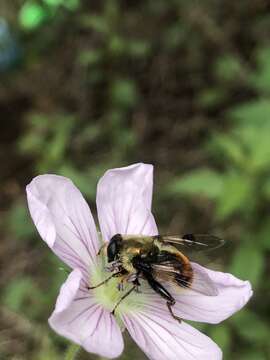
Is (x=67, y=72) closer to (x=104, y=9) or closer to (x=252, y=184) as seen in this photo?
(x=104, y=9)

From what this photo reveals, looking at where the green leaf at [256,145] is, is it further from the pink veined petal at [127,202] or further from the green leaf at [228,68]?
the pink veined petal at [127,202]

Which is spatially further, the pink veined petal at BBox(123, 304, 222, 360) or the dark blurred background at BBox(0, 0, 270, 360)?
the dark blurred background at BBox(0, 0, 270, 360)

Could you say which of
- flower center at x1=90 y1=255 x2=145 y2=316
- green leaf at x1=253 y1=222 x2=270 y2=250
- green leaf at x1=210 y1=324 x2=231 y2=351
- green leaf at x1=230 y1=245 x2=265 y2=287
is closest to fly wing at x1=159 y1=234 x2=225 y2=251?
flower center at x1=90 y1=255 x2=145 y2=316

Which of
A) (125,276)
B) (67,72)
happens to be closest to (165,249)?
(125,276)

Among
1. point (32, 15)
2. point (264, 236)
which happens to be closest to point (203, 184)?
point (264, 236)

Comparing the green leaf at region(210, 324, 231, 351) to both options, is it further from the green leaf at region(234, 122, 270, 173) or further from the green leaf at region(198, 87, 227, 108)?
the green leaf at region(198, 87, 227, 108)

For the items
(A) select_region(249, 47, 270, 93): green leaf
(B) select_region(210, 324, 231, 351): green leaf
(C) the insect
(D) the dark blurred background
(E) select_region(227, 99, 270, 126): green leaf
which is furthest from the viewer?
(A) select_region(249, 47, 270, 93): green leaf
